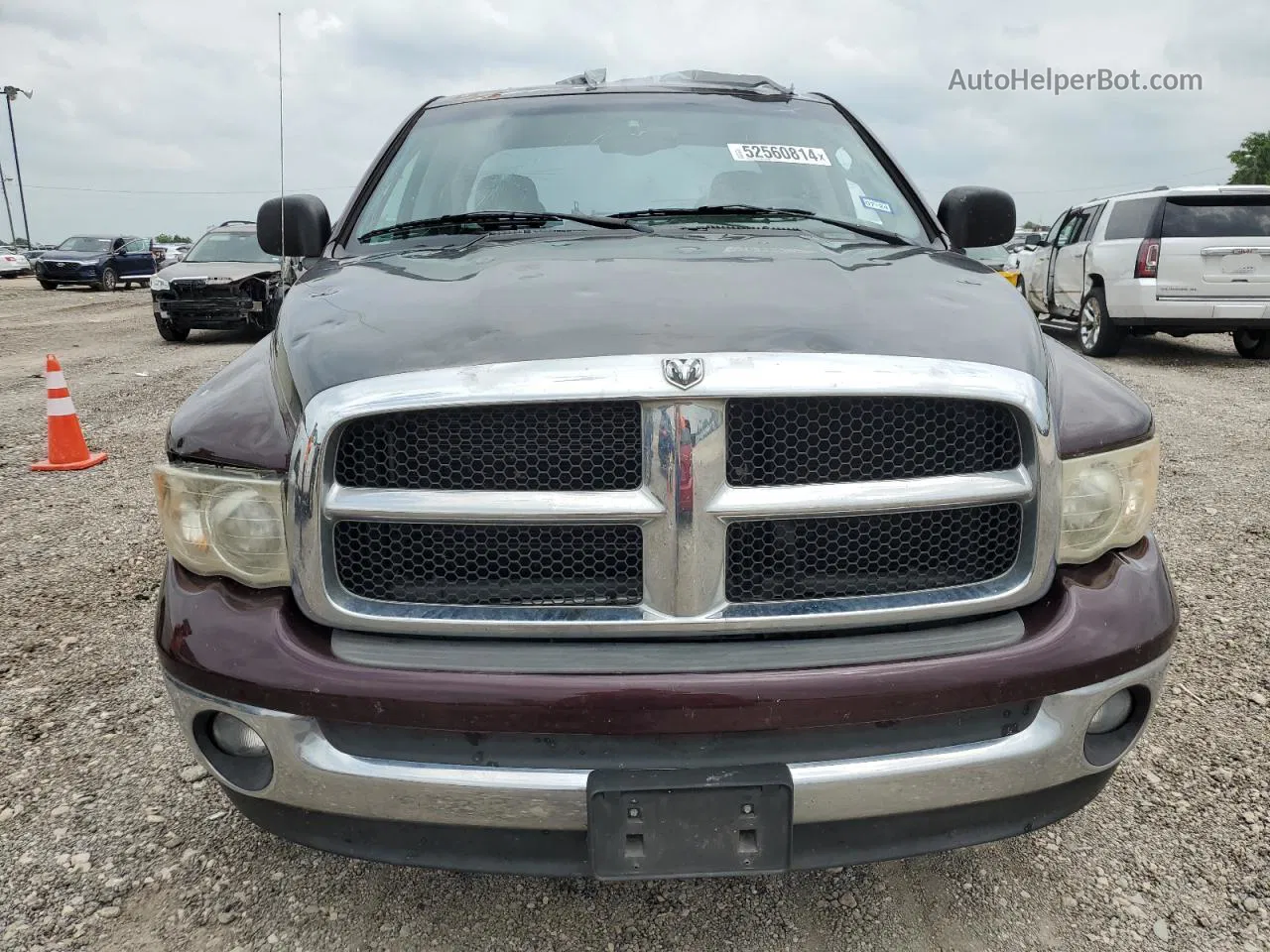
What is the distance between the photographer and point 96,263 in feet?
83.4

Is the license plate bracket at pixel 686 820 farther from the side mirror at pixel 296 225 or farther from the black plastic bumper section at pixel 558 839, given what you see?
the side mirror at pixel 296 225

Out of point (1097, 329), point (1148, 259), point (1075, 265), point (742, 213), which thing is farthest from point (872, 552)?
point (1075, 265)

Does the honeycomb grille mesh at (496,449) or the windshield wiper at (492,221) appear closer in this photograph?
the honeycomb grille mesh at (496,449)

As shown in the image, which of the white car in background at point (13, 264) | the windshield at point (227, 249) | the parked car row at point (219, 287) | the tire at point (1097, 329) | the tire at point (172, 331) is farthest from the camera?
the white car in background at point (13, 264)

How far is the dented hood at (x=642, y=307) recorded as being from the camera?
1.62 m

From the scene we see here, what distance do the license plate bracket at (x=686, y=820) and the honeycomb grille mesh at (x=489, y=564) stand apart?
0.31 meters

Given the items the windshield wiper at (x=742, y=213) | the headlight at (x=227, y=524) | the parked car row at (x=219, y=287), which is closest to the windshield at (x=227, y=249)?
the parked car row at (x=219, y=287)

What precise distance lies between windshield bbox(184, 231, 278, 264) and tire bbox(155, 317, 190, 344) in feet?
3.50

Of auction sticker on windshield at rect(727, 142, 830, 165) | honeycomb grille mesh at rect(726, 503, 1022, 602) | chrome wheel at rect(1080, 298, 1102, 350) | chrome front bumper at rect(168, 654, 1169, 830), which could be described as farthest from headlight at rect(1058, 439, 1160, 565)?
chrome wheel at rect(1080, 298, 1102, 350)

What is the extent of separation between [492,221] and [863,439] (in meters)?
1.42

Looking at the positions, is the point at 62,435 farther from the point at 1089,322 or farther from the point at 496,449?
the point at 1089,322

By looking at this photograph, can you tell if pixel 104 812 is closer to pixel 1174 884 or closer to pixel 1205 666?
pixel 1174 884

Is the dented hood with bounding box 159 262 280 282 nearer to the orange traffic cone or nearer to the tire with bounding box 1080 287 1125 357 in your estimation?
the orange traffic cone

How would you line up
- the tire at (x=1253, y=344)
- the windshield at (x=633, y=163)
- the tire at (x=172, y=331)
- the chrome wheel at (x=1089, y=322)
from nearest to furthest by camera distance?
the windshield at (x=633, y=163), the tire at (x=1253, y=344), the chrome wheel at (x=1089, y=322), the tire at (x=172, y=331)
